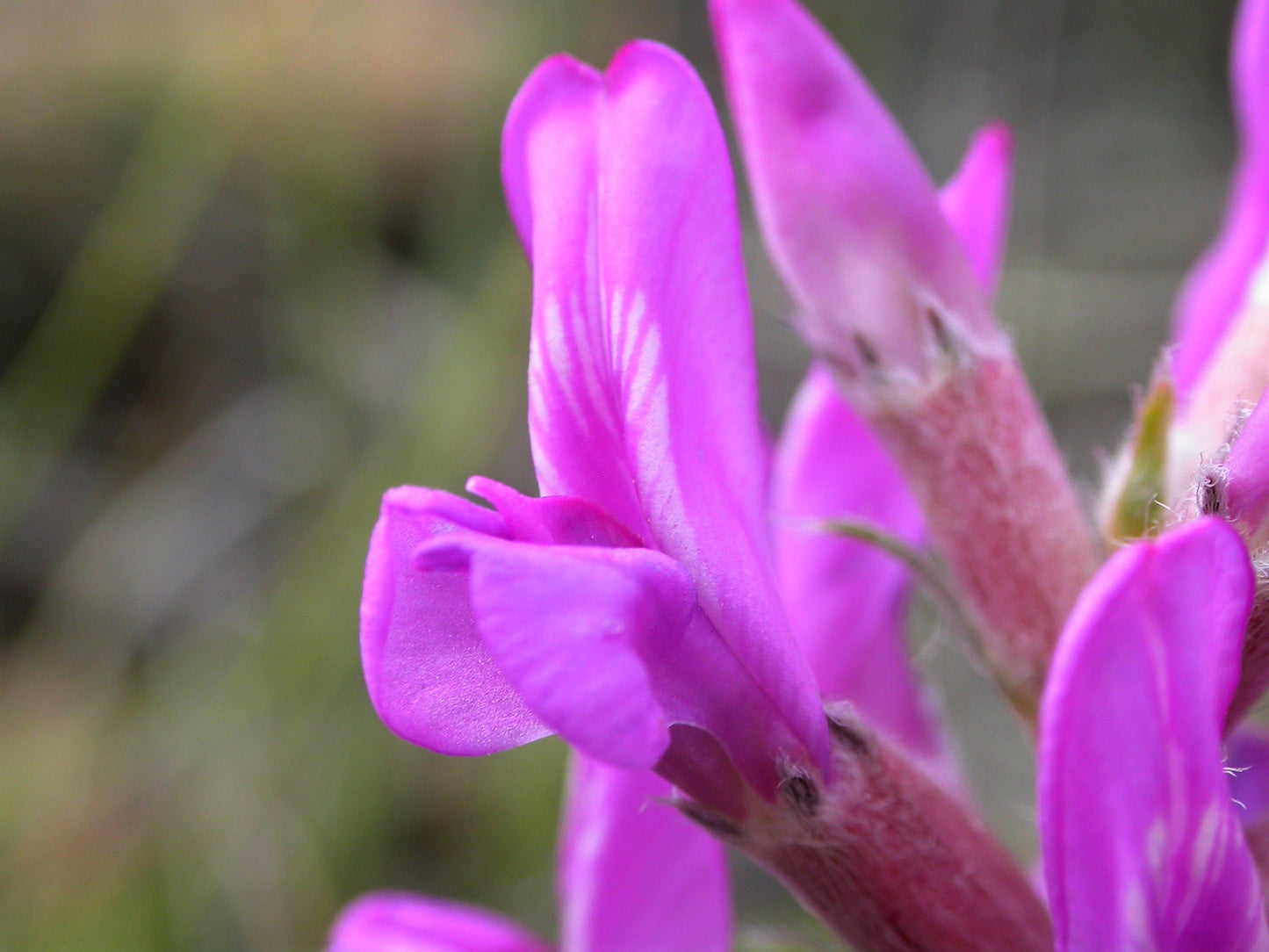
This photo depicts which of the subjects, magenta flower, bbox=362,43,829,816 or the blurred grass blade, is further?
the blurred grass blade

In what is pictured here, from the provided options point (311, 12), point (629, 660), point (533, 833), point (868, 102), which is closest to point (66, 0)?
point (311, 12)

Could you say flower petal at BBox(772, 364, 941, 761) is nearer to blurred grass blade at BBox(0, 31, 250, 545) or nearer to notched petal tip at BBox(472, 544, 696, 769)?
notched petal tip at BBox(472, 544, 696, 769)

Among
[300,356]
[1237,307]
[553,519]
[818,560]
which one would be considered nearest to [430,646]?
[553,519]

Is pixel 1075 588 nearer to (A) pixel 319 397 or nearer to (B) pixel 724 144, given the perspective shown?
(B) pixel 724 144

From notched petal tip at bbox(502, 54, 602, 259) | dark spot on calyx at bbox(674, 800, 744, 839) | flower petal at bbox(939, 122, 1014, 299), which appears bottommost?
dark spot on calyx at bbox(674, 800, 744, 839)

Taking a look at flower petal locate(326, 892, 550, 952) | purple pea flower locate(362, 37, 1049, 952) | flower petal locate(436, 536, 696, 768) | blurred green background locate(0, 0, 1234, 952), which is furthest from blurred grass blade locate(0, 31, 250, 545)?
flower petal locate(436, 536, 696, 768)

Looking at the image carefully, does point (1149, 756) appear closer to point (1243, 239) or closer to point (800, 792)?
point (800, 792)

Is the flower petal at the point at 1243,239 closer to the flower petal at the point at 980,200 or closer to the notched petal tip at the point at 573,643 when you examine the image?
the flower petal at the point at 980,200

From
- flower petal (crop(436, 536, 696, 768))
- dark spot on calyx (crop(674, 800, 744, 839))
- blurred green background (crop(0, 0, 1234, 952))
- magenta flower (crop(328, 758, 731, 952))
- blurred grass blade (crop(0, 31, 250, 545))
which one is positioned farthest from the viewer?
blurred green background (crop(0, 0, 1234, 952))
